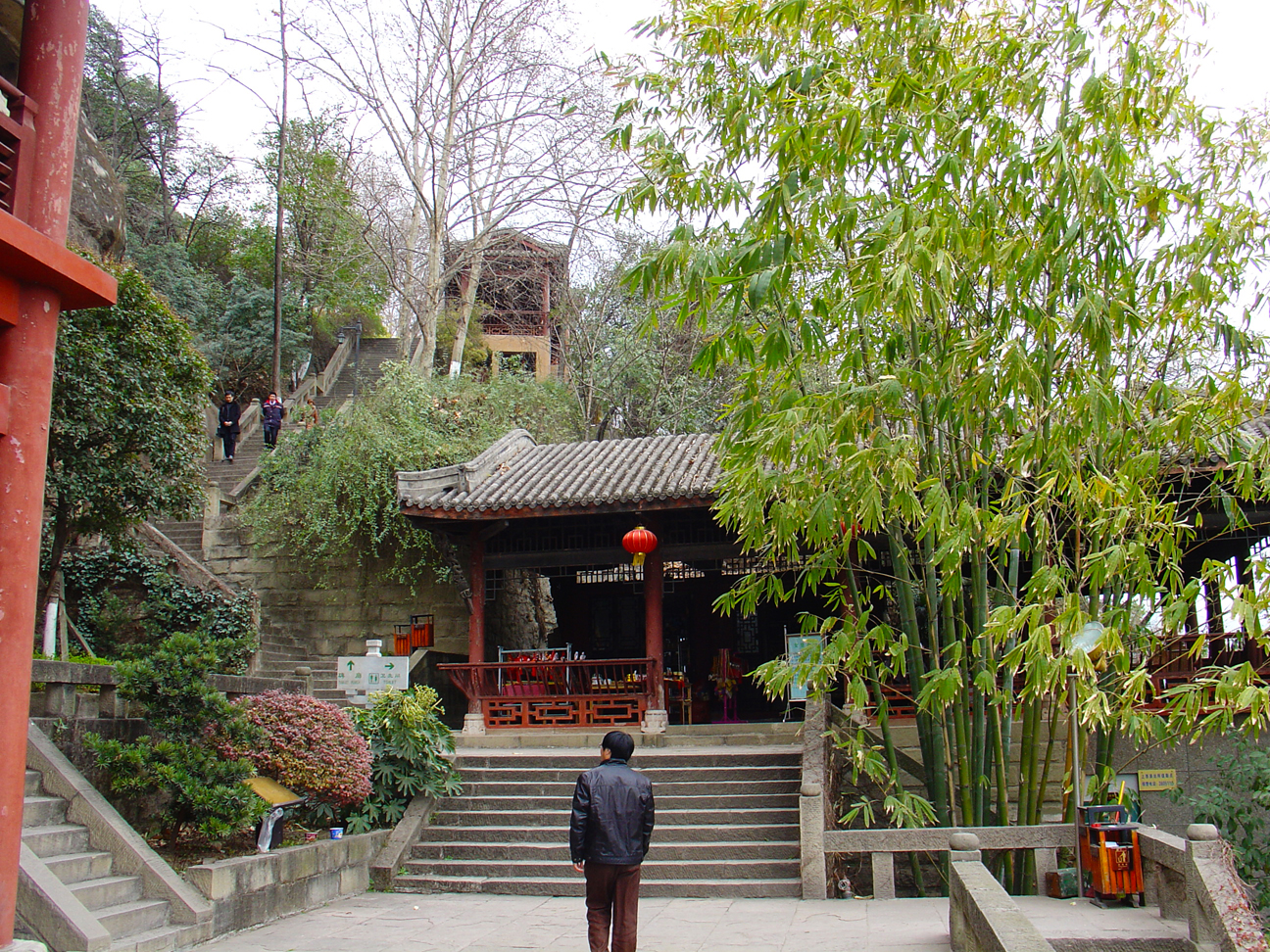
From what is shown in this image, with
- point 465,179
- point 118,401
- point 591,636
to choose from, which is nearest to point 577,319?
point 465,179

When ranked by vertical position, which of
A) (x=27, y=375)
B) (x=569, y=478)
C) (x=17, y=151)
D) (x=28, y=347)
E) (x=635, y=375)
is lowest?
(x=27, y=375)

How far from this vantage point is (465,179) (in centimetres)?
1814

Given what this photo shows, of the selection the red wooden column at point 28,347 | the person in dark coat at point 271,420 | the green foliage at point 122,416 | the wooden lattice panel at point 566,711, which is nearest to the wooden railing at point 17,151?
the red wooden column at point 28,347

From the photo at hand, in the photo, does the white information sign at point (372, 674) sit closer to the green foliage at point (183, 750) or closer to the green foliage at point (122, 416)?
the green foliage at point (122, 416)

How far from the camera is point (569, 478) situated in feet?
38.5

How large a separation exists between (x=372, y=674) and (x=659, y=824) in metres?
3.21

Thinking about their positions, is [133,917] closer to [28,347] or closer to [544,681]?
[28,347]

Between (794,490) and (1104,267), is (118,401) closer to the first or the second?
(794,490)

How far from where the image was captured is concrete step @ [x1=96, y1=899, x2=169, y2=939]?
534cm

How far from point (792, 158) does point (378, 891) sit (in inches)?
251

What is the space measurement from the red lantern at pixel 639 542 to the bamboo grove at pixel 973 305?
375 cm

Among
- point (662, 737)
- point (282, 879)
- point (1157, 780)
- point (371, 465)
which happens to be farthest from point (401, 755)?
point (1157, 780)

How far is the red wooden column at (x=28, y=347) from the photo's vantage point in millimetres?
4121

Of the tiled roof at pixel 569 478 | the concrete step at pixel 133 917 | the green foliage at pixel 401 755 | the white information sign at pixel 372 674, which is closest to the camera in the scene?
the concrete step at pixel 133 917
